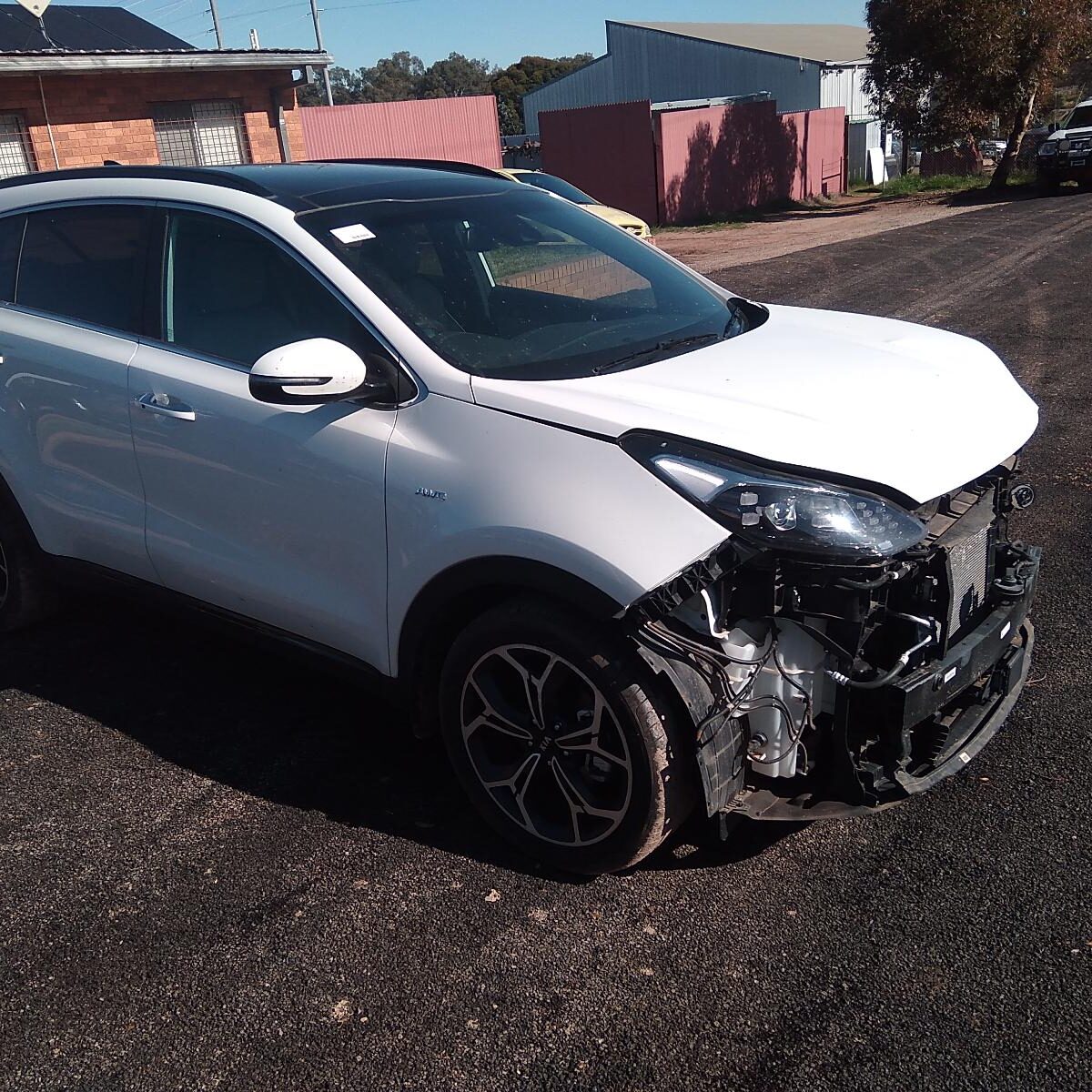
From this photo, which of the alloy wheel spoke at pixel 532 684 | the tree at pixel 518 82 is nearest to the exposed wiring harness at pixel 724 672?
the alloy wheel spoke at pixel 532 684

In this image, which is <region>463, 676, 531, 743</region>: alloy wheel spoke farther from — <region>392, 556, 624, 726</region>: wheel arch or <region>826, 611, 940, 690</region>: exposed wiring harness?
<region>826, 611, 940, 690</region>: exposed wiring harness

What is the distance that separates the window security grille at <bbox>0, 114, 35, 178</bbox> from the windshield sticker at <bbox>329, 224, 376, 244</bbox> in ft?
54.7

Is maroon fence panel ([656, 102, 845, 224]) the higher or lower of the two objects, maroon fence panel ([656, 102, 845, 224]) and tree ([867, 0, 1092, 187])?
the lower

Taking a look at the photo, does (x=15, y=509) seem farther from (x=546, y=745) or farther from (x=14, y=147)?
(x=14, y=147)

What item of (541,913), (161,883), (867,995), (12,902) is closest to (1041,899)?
(867,995)

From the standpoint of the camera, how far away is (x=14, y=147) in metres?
17.7

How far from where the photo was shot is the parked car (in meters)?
23.6

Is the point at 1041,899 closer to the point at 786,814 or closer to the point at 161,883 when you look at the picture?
the point at 786,814

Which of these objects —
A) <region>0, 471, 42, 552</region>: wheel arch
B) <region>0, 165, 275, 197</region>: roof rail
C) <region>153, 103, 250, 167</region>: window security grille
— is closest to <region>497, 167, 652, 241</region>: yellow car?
<region>153, 103, 250, 167</region>: window security grille

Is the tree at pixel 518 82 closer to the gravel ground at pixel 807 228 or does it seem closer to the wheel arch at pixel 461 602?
the gravel ground at pixel 807 228

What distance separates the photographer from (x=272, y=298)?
355cm

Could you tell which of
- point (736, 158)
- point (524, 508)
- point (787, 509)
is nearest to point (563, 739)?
point (524, 508)

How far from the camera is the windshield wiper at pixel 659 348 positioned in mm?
3197

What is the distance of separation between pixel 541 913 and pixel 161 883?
112cm
